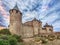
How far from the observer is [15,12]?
41031 millimetres

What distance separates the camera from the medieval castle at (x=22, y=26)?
129 feet

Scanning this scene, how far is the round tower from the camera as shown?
38.6 metres

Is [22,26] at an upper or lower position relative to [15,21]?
lower

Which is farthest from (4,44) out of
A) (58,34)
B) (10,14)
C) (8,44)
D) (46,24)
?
(46,24)

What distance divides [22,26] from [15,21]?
241 cm

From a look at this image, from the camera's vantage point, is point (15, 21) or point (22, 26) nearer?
point (15, 21)

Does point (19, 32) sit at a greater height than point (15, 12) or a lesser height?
lesser

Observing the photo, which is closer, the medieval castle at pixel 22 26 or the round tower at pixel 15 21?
the round tower at pixel 15 21

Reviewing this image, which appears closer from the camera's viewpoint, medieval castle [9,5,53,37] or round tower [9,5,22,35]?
round tower [9,5,22,35]

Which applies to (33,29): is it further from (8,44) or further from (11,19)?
(8,44)

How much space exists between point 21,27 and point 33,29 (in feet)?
14.5

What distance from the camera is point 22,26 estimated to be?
4072 centimetres

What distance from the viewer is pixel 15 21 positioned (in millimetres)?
39875

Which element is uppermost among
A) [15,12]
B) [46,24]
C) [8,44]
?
[15,12]
